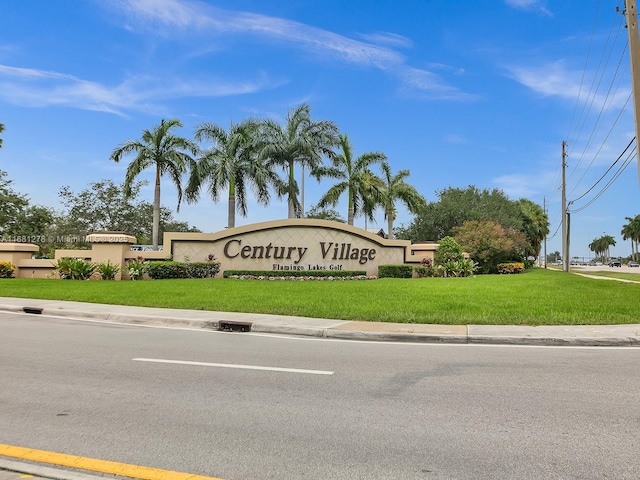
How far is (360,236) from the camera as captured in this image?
30.6 m

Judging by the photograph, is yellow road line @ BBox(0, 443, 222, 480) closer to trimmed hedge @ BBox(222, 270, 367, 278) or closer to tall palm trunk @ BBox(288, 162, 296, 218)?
trimmed hedge @ BBox(222, 270, 367, 278)

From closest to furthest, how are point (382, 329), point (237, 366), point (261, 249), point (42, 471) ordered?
point (42, 471)
point (237, 366)
point (382, 329)
point (261, 249)

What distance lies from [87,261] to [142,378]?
2128 centimetres

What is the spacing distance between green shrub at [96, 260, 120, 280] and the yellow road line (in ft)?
71.7

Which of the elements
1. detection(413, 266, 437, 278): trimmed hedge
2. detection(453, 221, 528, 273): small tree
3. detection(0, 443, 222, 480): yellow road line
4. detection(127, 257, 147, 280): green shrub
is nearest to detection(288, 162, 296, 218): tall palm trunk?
detection(413, 266, 437, 278): trimmed hedge

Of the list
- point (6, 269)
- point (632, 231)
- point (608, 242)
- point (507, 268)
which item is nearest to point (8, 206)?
point (6, 269)

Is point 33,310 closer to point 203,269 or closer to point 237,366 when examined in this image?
point 237,366

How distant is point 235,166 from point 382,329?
76.3ft

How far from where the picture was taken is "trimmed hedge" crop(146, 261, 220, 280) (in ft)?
81.3

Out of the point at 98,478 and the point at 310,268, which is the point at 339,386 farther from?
→ the point at 310,268

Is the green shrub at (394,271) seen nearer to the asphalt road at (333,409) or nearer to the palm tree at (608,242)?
the asphalt road at (333,409)

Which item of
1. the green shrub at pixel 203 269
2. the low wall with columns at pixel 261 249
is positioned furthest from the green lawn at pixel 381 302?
the low wall with columns at pixel 261 249

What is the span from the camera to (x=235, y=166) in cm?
3127

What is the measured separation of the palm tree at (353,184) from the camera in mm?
34750
